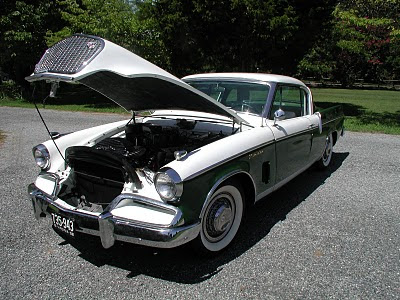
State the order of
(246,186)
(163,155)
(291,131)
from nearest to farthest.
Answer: (163,155) → (246,186) → (291,131)

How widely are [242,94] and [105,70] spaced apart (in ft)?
6.50

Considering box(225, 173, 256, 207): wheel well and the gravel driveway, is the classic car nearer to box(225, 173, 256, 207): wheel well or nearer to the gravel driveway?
box(225, 173, 256, 207): wheel well

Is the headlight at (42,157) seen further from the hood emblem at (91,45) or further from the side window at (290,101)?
the side window at (290,101)

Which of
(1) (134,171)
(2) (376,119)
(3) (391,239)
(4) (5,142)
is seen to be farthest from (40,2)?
(3) (391,239)

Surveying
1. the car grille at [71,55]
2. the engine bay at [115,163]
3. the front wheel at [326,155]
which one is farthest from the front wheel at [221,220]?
the front wheel at [326,155]

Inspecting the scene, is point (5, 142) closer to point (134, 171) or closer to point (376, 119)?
point (134, 171)

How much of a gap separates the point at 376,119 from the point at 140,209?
37.1 feet

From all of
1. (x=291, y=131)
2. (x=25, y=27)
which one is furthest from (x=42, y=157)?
(x=25, y=27)

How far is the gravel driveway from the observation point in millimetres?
2576

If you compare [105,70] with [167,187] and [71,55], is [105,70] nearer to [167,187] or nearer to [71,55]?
[71,55]

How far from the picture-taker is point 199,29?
39.4 feet

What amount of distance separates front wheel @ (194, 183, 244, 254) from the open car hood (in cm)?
86

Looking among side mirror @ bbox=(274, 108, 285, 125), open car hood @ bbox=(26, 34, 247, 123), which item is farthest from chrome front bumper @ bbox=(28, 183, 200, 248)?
side mirror @ bbox=(274, 108, 285, 125)

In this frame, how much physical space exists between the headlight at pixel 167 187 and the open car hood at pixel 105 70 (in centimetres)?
81
